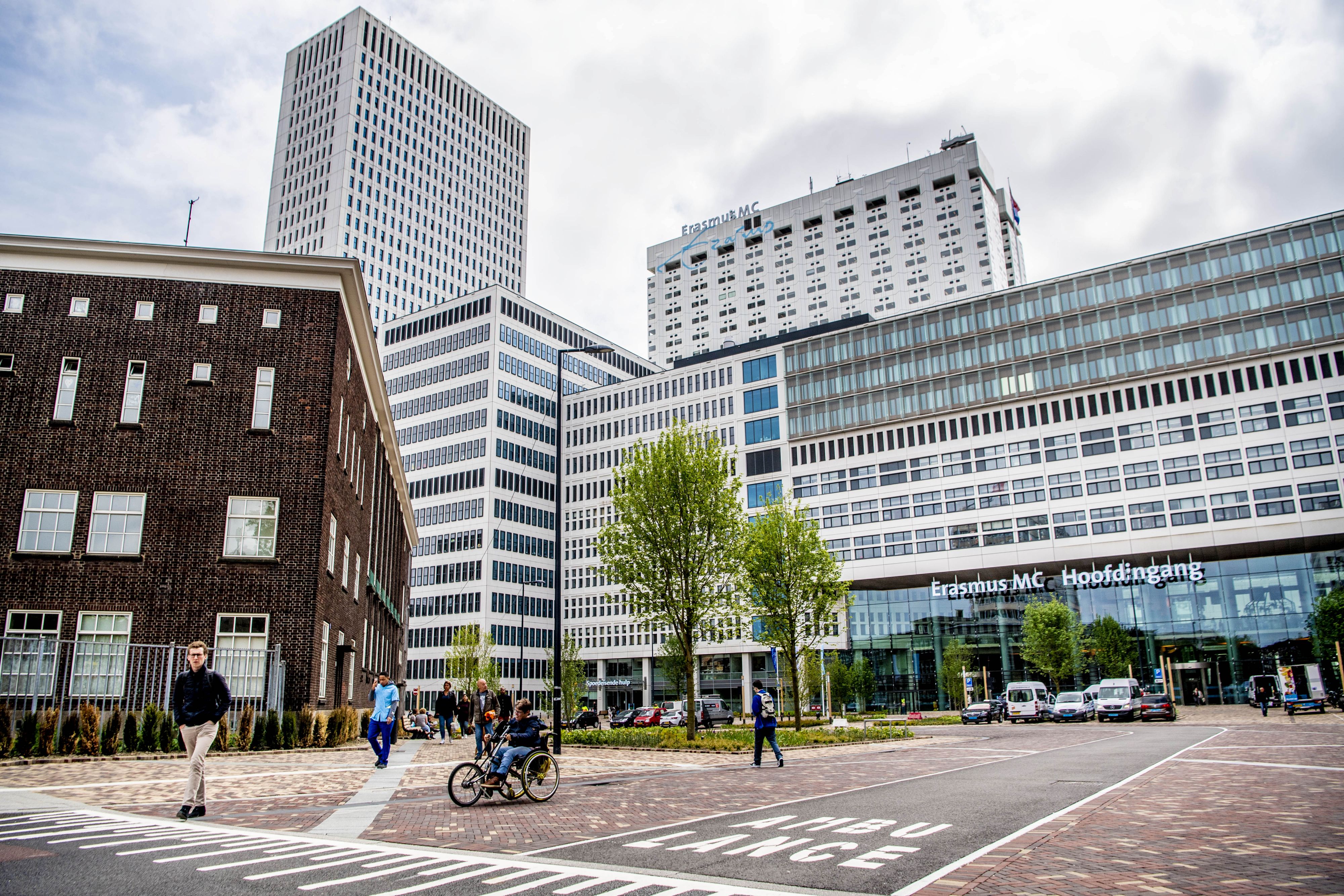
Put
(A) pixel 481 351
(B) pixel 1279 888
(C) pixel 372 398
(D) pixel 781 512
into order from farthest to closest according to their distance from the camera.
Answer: (A) pixel 481 351, (C) pixel 372 398, (D) pixel 781 512, (B) pixel 1279 888

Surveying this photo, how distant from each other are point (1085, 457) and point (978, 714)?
106 feet

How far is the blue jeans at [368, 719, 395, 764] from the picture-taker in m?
18.8

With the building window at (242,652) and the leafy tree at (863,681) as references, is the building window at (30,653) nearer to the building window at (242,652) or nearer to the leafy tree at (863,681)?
the building window at (242,652)

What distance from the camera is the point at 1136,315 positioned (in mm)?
75938

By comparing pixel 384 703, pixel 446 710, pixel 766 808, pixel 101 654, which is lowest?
pixel 766 808

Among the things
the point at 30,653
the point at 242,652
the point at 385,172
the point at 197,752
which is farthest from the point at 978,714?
the point at 385,172

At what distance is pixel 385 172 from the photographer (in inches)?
5591

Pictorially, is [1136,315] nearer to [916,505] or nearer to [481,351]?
[916,505]

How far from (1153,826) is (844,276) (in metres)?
146

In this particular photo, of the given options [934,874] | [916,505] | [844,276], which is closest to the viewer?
[934,874]

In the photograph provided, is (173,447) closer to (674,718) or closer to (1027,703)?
(674,718)

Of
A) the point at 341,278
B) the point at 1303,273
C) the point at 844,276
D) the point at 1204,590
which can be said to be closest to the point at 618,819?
the point at 341,278

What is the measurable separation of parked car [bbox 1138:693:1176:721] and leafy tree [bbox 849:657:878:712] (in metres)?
28.4

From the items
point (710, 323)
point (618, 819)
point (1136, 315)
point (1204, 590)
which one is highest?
point (710, 323)
